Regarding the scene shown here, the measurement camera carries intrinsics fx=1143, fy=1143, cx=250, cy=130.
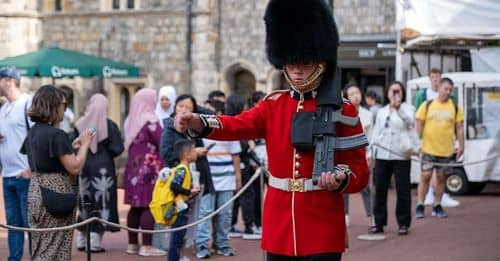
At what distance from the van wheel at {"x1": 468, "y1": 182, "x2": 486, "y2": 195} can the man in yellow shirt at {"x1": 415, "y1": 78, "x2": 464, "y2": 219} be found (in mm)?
3334

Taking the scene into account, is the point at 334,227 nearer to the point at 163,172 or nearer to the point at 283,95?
the point at 283,95

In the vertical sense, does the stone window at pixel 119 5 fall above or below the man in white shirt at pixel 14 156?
above

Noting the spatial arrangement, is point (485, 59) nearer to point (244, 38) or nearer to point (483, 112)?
point (483, 112)

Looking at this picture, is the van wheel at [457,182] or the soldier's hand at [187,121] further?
the van wheel at [457,182]

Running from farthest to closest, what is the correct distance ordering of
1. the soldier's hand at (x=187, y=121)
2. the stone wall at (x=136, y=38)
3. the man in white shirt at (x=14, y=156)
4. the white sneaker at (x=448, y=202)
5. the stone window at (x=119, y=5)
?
1. the stone window at (x=119, y=5)
2. the stone wall at (x=136, y=38)
3. the white sneaker at (x=448, y=202)
4. the man in white shirt at (x=14, y=156)
5. the soldier's hand at (x=187, y=121)

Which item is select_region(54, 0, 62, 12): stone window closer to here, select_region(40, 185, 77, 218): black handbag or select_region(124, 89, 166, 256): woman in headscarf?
select_region(124, 89, 166, 256): woman in headscarf

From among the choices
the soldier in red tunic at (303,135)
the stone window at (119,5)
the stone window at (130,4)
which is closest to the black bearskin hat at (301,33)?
the soldier in red tunic at (303,135)

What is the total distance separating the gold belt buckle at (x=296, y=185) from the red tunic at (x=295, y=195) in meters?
0.02

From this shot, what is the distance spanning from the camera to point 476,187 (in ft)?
58.0

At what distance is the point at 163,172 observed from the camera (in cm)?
1005

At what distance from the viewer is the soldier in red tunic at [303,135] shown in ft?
20.5

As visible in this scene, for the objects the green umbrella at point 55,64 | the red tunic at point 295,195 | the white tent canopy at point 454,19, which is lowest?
the red tunic at point 295,195

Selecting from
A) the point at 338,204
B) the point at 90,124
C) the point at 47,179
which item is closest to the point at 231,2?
the point at 90,124

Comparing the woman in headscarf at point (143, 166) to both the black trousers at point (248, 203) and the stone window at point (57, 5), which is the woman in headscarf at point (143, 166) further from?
the stone window at point (57, 5)
